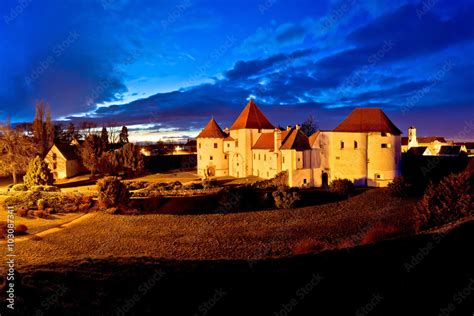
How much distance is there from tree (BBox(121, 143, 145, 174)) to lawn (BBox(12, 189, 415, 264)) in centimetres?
1994

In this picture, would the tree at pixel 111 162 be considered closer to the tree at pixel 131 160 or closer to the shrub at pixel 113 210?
the tree at pixel 131 160

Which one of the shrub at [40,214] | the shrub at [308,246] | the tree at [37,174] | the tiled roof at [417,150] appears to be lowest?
the shrub at [308,246]

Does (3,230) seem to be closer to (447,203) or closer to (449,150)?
(447,203)

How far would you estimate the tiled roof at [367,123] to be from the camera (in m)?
28.2

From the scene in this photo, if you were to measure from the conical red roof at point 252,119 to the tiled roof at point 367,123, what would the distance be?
1107 cm

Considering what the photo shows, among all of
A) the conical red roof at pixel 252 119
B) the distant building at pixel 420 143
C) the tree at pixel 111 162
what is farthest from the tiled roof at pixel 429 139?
the tree at pixel 111 162

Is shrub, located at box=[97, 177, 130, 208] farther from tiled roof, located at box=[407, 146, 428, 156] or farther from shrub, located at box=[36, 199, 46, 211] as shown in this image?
tiled roof, located at box=[407, 146, 428, 156]

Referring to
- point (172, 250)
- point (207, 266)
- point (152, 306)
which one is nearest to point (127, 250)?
point (172, 250)

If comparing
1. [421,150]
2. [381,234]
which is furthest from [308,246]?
[421,150]

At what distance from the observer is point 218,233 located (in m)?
→ 18.6

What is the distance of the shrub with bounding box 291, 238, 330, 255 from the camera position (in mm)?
14960

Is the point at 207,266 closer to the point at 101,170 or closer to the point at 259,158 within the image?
the point at 259,158

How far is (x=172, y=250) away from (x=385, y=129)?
21611 millimetres

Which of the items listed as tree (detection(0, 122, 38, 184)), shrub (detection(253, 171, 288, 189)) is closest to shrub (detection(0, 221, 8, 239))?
tree (detection(0, 122, 38, 184))
